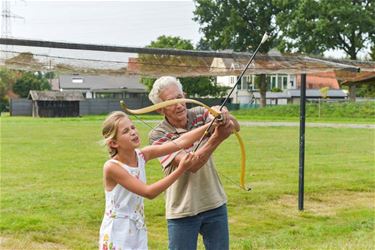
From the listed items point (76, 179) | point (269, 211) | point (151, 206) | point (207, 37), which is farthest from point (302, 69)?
point (207, 37)

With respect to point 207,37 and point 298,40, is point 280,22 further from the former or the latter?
point 207,37

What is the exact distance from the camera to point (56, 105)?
2024 inches

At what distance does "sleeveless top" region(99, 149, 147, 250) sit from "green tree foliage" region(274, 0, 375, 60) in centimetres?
4620

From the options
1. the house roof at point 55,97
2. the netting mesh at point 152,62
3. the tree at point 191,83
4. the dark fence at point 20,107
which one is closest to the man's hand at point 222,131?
the netting mesh at point 152,62

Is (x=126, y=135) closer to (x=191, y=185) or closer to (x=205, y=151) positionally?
(x=205, y=151)

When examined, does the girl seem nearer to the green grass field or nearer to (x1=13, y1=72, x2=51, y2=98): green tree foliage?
the green grass field

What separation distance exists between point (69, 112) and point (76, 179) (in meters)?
40.6

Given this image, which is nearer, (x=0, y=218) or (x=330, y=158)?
(x=0, y=218)

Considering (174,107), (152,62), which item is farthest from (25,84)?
(174,107)

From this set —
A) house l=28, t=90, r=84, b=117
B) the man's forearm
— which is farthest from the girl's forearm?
house l=28, t=90, r=84, b=117

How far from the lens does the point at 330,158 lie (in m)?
14.9

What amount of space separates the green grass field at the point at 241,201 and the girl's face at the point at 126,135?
1.41m

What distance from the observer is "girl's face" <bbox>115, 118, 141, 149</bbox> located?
9.79ft

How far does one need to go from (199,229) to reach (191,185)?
1.04 feet
